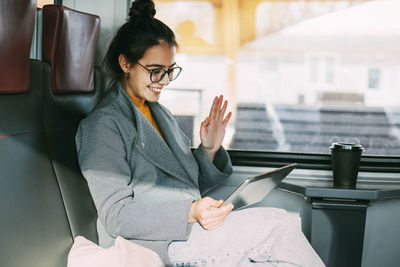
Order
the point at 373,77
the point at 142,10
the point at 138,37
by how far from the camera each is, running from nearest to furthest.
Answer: the point at 138,37, the point at 142,10, the point at 373,77

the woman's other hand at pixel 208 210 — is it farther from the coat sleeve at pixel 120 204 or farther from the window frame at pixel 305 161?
the window frame at pixel 305 161

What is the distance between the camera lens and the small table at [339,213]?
1.90 m

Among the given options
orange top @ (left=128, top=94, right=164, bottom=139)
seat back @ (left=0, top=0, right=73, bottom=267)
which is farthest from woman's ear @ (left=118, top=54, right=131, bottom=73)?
seat back @ (left=0, top=0, right=73, bottom=267)

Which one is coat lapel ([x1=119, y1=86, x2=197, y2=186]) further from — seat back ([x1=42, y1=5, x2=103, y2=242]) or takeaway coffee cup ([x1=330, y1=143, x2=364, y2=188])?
takeaway coffee cup ([x1=330, y1=143, x2=364, y2=188])

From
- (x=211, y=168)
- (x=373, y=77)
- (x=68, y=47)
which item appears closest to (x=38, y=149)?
(x=68, y=47)

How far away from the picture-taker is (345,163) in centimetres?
194

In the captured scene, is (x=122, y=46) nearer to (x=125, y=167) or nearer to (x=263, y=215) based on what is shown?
(x=125, y=167)

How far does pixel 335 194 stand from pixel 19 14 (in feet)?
4.67

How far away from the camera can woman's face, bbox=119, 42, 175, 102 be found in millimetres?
1602

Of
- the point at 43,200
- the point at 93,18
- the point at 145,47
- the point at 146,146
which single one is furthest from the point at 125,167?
the point at 93,18

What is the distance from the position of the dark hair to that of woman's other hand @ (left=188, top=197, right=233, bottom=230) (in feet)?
2.00

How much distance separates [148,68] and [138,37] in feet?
0.42

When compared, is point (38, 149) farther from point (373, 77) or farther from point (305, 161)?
point (373, 77)

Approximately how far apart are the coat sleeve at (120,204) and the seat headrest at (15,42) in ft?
0.97
